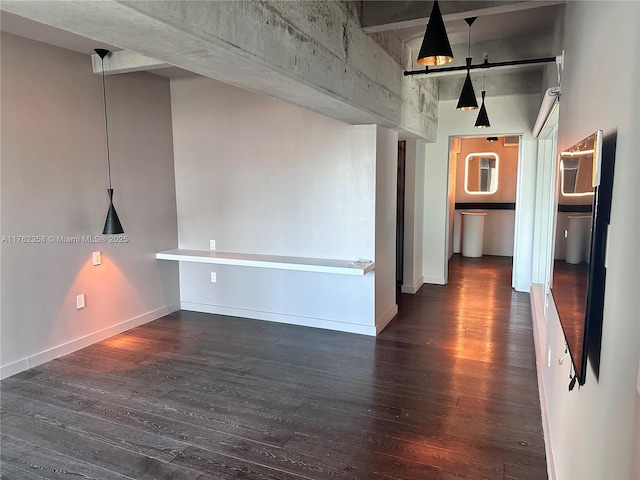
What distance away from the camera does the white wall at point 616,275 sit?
3.15ft

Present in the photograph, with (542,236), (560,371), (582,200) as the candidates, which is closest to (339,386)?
(560,371)

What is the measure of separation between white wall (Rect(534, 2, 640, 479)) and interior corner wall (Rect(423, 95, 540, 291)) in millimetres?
4177

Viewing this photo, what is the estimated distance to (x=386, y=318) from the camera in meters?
4.64

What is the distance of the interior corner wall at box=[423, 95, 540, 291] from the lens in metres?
5.66

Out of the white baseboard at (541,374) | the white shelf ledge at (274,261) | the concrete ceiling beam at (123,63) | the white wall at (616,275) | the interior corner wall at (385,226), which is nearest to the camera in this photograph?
the white wall at (616,275)

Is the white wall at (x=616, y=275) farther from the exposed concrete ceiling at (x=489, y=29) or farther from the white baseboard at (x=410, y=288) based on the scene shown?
the white baseboard at (x=410, y=288)

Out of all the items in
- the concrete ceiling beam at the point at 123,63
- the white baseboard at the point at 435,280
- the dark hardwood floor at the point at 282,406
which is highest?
the concrete ceiling beam at the point at 123,63

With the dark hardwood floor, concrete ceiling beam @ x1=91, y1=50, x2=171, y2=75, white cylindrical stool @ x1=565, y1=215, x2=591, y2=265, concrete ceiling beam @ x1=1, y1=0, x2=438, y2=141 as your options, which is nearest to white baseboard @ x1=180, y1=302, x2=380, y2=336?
the dark hardwood floor

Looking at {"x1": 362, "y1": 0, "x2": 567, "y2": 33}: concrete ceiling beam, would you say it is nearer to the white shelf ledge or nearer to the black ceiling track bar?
the black ceiling track bar

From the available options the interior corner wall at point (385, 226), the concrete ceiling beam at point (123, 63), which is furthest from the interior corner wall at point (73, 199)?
the interior corner wall at point (385, 226)

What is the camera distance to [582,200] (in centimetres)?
139

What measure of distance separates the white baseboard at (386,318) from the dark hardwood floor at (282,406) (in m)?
0.13

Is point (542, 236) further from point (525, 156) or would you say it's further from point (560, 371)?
point (560, 371)

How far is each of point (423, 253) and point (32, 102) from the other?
5070 mm
